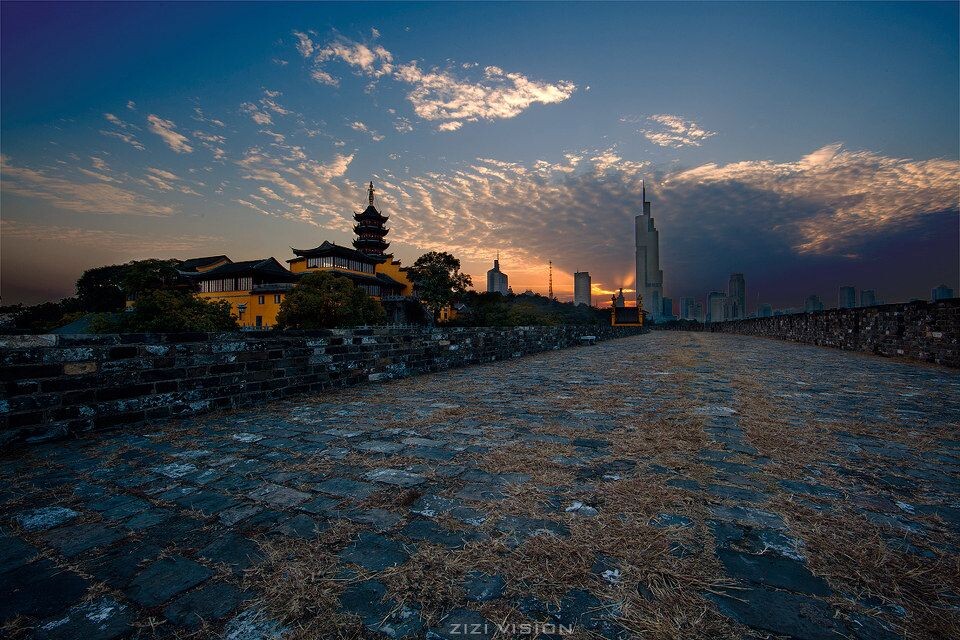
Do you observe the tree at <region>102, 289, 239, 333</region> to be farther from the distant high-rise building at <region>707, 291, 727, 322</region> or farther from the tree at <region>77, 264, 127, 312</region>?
the distant high-rise building at <region>707, 291, 727, 322</region>

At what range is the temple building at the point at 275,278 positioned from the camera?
4369 cm

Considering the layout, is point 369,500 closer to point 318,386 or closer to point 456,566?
point 456,566

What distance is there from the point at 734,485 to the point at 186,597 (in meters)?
2.61

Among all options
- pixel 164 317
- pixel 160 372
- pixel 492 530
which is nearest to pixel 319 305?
pixel 164 317

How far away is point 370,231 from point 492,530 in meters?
67.3

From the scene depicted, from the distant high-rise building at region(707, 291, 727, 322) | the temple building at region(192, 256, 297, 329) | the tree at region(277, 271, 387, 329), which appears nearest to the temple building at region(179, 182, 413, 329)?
the temple building at region(192, 256, 297, 329)

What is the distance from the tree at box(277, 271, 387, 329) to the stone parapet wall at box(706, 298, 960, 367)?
2838cm

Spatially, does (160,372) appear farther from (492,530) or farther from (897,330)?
(897,330)

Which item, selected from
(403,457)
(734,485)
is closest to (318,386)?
(403,457)

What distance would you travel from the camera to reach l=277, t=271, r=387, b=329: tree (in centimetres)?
3066

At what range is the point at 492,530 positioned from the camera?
67.4 inches

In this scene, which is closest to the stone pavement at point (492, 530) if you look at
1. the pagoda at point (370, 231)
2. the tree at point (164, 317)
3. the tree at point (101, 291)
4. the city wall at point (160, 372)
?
the city wall at point (160, 372)

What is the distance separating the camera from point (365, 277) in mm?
48656

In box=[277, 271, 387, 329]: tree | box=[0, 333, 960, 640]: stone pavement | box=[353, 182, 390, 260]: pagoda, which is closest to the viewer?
box=[0, 333, 960, 640]: stone pavement
